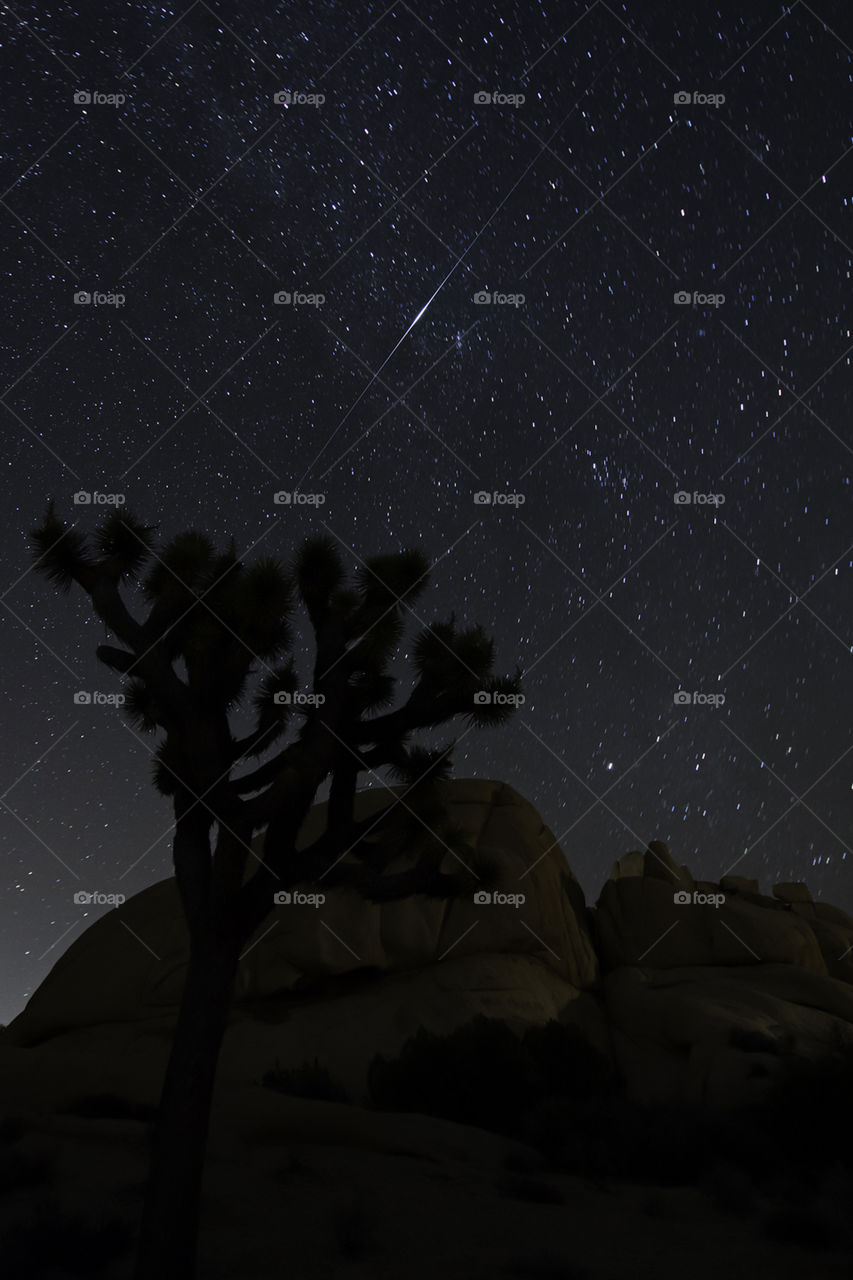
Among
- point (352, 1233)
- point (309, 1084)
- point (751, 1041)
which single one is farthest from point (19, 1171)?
Result: point (751, 1041)

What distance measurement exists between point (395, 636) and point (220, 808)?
2.33m

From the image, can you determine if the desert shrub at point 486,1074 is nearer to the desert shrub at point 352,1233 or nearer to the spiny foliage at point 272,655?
the desert shrub at point 352,1233

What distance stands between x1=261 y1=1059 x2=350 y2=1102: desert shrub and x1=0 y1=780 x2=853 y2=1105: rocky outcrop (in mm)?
764

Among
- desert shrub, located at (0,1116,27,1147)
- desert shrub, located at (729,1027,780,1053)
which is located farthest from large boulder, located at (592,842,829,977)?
desert shrub, located at (0,1116,27,1147)

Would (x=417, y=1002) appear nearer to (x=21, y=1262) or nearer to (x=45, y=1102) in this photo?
(x=45, y=1102)

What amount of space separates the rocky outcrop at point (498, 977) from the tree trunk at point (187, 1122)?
32.4ft

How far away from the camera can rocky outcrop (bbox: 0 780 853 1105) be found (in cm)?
1745

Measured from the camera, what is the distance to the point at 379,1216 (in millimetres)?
8445

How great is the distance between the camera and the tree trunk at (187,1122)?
6.16m

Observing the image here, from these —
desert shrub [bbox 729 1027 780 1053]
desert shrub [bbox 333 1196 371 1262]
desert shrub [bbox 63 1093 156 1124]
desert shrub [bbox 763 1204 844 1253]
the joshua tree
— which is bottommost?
desert shrub [bbox 63 1093 156 1124]

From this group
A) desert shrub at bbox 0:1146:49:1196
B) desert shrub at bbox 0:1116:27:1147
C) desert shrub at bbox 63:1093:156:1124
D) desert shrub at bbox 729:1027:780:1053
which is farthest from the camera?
desert shrub at bbox 729:1027:780:1053

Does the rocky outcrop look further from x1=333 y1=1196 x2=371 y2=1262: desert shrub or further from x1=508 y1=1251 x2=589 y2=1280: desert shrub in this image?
x1=508 y1=1251 x2=589 y2=1280: desert shrub

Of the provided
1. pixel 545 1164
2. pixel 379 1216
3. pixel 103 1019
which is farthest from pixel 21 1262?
pixel 103 1019

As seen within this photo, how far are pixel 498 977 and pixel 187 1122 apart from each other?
14063 mm
